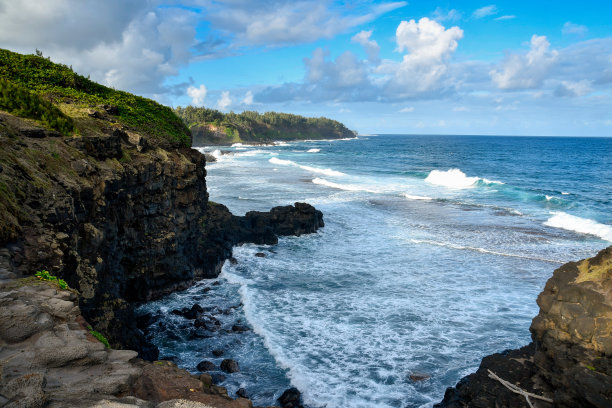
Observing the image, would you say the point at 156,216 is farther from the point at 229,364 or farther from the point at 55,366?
the point at 55,366

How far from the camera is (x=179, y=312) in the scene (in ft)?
50.0

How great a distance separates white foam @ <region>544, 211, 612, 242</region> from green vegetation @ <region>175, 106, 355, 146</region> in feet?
348

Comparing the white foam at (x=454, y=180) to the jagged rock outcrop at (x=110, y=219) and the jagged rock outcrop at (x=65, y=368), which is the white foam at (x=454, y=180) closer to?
the jagged rock outcrop at (x=110, y=219)

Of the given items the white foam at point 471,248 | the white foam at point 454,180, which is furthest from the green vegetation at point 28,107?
the white foam at point 454,180

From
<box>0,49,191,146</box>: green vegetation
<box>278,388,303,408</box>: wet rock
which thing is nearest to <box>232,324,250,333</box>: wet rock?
<box>278,388,303,408</box>: wet rock

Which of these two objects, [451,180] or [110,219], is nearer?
[110,219]

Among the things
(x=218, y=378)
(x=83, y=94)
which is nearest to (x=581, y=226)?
(x=218, y=378)

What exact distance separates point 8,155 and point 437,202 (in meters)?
34.8

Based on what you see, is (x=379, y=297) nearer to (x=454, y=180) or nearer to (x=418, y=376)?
(x=418, y=376)

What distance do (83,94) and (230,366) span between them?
13.2 meters

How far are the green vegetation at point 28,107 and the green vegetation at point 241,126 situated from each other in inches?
4385

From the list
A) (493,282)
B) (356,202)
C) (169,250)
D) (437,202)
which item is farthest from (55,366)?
(437,202)

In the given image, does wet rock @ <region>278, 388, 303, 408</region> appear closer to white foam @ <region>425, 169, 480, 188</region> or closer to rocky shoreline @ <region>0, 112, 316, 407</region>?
rocky shoreline @ <region>0, 112, 316, 407</region>

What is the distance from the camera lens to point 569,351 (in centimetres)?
723
